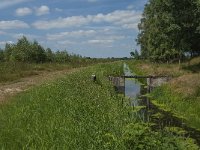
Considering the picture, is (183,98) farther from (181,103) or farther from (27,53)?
(27,53)

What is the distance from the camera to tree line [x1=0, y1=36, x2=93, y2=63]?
8719cm

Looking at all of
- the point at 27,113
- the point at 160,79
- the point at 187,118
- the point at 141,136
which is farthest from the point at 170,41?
the point at 141,136

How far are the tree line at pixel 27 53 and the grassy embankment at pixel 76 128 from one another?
65.4 m

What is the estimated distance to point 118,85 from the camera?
129 feet

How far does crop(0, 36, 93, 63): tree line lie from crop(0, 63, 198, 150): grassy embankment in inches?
2574

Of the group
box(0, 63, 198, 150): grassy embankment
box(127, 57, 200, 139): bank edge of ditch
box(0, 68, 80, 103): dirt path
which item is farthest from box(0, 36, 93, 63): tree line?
box(0, 63, 198, 150): grassy embankment

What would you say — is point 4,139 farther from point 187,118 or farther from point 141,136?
point 187,118

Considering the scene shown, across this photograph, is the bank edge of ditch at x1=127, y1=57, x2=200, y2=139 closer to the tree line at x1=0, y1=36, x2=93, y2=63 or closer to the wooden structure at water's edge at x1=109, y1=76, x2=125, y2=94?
the wooden structure at water's edge at x1=109, y1=76, x2=125, y2=94

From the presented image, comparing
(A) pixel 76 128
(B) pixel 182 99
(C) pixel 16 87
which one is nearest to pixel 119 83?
(C) pixel 16 87

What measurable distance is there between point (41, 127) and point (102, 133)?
2.48 m

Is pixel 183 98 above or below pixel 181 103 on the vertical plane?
above

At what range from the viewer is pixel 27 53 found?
87.6 metres

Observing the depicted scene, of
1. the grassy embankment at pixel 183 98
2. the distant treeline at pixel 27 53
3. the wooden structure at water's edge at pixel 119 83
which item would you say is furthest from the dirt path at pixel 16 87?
the distant treeline at pixel 27 53

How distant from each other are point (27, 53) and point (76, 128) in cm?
7600
